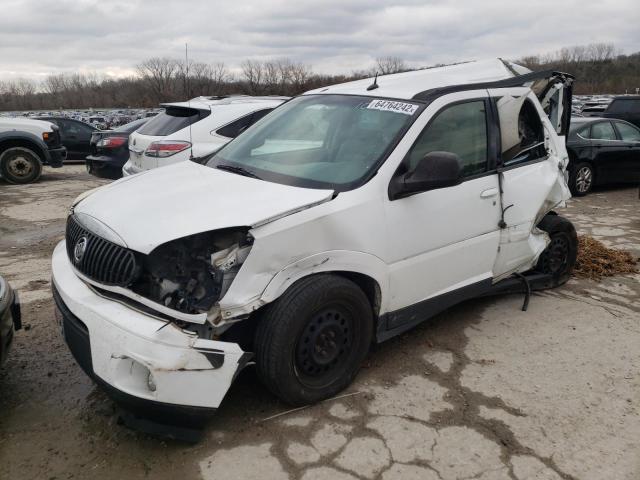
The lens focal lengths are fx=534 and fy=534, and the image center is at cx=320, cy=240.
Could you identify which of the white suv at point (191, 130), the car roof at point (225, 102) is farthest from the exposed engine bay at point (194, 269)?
the car roof at point (225, 102)

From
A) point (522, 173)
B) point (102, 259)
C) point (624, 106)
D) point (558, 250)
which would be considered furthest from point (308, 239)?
point (624, 106)

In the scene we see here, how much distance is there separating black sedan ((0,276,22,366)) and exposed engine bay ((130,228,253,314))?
34.4 inches

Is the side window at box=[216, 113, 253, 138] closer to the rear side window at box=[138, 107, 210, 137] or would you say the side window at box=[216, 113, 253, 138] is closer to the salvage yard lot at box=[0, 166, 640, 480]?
the rear side window at box=[138, 107, 210, 137]

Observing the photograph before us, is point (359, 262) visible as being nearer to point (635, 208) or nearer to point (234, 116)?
point (234, 116)

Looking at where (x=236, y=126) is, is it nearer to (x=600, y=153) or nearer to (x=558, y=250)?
(x=558, y=250)

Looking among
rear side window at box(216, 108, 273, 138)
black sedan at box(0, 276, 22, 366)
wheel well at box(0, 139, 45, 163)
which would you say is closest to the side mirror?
black sedan at box(0, 276, 22, 366)

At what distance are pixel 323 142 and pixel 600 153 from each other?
812cm

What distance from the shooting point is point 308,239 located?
277cm

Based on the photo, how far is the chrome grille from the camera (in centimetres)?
265

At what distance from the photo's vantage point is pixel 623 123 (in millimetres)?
10352

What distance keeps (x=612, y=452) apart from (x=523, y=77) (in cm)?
271

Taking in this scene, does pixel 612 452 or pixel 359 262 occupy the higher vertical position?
pixel 359 262

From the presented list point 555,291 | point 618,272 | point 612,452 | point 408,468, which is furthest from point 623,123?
point 408,468

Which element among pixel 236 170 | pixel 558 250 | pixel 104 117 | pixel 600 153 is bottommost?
pixel 104 117
